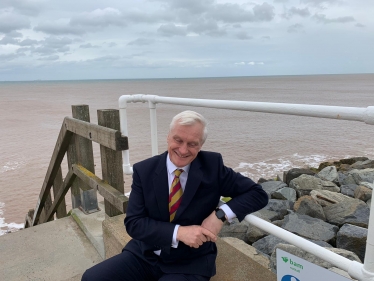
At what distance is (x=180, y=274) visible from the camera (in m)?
1.78

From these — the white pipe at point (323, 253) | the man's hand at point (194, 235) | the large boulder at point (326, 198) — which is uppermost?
the white pipe at point (323, 253)

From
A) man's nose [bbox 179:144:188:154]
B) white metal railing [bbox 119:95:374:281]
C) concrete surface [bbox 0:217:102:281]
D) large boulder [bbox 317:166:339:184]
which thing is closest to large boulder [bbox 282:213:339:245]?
concrete surface [bbox 0:217:102:281]

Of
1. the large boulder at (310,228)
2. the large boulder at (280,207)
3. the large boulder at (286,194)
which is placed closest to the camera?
the large boulder at (310,228)

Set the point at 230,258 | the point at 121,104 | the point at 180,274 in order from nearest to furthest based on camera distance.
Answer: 1. the point at 180,274
2. the point at 230,258
3. the point at 121,104

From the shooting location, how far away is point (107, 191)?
285 centimetres

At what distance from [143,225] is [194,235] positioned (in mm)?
288

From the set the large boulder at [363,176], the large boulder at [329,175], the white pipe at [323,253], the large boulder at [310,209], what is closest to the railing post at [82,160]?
the white pipe at [323,253]

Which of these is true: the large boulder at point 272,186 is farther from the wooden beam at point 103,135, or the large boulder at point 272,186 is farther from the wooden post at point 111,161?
the wooden beam at point 103,135

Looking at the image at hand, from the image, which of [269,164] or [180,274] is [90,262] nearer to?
[180,274]

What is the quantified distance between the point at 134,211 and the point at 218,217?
47cm

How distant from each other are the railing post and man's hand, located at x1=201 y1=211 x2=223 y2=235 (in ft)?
6.90

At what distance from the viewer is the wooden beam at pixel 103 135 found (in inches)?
102

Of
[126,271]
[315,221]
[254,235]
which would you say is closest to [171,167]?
[126,271]

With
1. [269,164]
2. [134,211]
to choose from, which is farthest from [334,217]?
[269,164]
